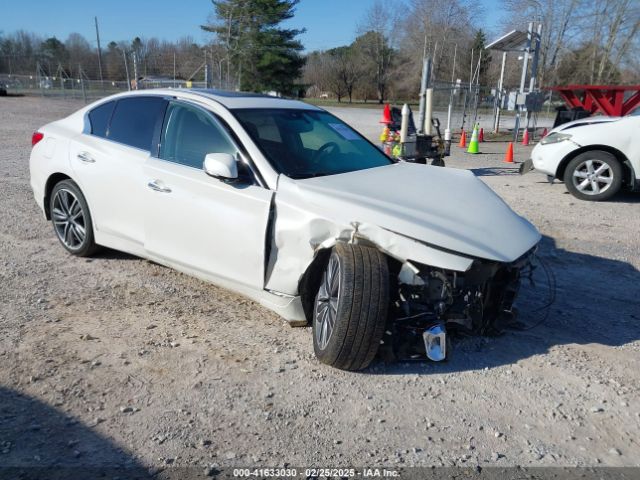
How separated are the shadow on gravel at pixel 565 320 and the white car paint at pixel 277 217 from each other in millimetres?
738

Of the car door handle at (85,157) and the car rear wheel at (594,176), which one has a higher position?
the car door handle at (85,157)

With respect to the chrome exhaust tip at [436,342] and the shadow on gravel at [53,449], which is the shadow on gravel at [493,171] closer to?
the chrome exhaust tip at [436,342]

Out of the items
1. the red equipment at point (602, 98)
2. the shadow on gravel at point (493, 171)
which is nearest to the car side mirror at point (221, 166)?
the shadow on gravel at point (493, 171)

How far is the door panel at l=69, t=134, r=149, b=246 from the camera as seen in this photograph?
4.23m

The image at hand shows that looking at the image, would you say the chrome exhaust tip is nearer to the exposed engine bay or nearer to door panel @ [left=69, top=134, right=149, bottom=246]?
the exposed engine bay

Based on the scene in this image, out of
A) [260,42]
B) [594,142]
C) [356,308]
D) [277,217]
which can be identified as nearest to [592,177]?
[594,142]

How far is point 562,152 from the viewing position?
8359mm

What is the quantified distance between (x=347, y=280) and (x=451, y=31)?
51.6 metres

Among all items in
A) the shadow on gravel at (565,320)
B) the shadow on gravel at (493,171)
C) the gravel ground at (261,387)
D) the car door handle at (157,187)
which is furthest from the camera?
the shadow on gravel at (493,171)

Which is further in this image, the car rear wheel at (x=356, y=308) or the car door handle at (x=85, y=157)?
the car door handle at (x=85, y=157)

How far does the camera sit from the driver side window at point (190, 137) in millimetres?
3932

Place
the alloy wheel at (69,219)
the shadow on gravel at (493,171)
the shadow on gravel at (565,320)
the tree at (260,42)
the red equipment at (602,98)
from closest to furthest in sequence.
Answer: the shadow on gravel at (565,320) < the alloy wheel at (69,219) < the shadow on gravel at (493,171) < the red equipment at (602,98) < the tree at (260,42)

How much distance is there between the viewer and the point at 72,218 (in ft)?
16.3

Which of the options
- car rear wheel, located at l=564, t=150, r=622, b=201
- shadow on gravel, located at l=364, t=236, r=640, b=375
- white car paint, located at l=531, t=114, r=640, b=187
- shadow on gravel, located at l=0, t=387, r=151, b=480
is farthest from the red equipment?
shadow on gravel, located at l=0, t=387, r=151, b=480
